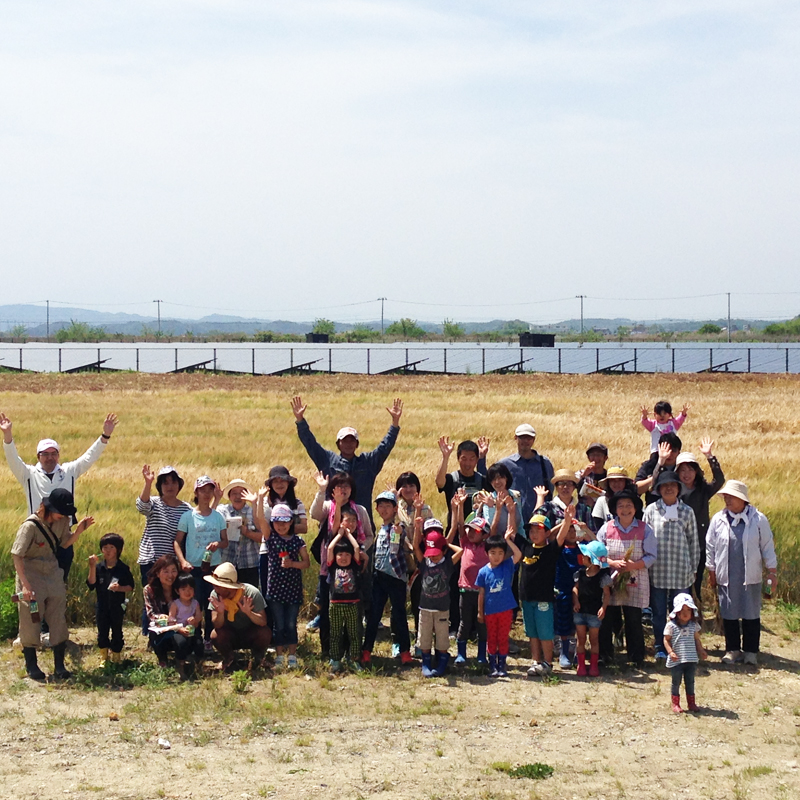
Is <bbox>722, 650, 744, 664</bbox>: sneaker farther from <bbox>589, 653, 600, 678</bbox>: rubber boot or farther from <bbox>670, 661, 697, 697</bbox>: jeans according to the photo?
<bbox>670, 661, 697, 697</bbox>: jeans

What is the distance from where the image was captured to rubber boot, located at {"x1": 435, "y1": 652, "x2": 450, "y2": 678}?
31.2ft

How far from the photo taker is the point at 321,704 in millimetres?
8648

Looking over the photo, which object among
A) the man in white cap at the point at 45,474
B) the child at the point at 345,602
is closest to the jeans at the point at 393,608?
the child at the point at 345,602

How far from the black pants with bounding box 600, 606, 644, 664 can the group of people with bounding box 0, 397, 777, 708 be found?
0.01 meters

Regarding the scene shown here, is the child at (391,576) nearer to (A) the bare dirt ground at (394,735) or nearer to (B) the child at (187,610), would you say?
(A) the bare dirt ground at (394,735)

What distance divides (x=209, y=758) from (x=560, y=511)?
13.9ft

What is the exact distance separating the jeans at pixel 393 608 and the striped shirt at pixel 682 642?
2546 millimetres

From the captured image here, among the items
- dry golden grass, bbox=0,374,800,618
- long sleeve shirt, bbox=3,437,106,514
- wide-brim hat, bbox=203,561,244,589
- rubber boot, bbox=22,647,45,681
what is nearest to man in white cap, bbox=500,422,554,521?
wide-brim hat, bbox=203,561,244,589

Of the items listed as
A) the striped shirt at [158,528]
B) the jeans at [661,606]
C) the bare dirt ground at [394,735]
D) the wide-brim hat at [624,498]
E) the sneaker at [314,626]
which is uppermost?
the wide-brim hat at [624,498]

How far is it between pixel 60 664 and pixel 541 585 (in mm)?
4410

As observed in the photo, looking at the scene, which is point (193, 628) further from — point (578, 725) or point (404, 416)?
point (404, 416)

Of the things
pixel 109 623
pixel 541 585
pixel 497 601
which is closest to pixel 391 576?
pixel 497 601

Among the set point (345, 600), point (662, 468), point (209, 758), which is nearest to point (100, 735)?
point (209, 758)

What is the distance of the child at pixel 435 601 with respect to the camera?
9.53 m
